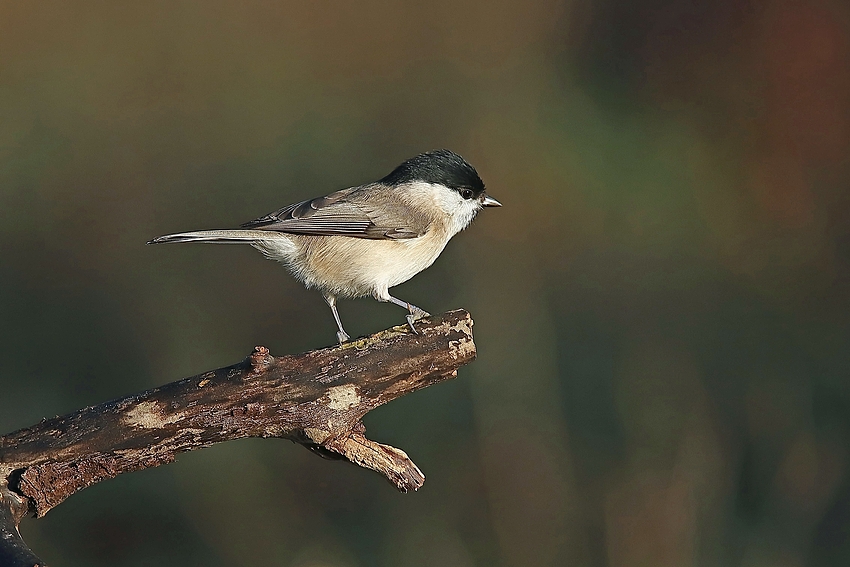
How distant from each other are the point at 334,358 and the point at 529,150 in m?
4.99

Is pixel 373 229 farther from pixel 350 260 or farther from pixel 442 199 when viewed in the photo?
pixel 442 199

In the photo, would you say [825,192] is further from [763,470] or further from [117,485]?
[117,485]

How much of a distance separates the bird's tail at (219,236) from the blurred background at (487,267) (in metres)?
1.34

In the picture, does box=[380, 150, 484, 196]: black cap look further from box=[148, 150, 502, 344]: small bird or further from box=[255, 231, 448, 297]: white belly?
box=[255, 231, 448, 297]: white belly

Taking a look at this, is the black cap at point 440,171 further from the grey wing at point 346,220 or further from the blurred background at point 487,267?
the blurred background at point 487,267

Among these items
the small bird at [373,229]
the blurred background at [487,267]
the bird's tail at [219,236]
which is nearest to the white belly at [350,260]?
the small bird at [373,229]

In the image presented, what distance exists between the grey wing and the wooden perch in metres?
0.76

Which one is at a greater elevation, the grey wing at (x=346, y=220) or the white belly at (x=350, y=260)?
the grey wing at (x=346, y=220)

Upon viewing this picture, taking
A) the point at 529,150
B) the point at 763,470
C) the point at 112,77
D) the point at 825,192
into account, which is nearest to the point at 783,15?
the point at 825,192

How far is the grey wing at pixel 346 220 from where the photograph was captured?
358 cm

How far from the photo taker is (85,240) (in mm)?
6789

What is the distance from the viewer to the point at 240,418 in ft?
9.10

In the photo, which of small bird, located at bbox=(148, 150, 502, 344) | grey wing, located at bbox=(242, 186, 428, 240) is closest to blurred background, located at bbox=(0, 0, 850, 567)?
small bird, located at bbox=(148, 150, 502, 344)

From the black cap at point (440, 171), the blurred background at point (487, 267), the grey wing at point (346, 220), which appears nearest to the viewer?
the grey wing at point (346, 220)
